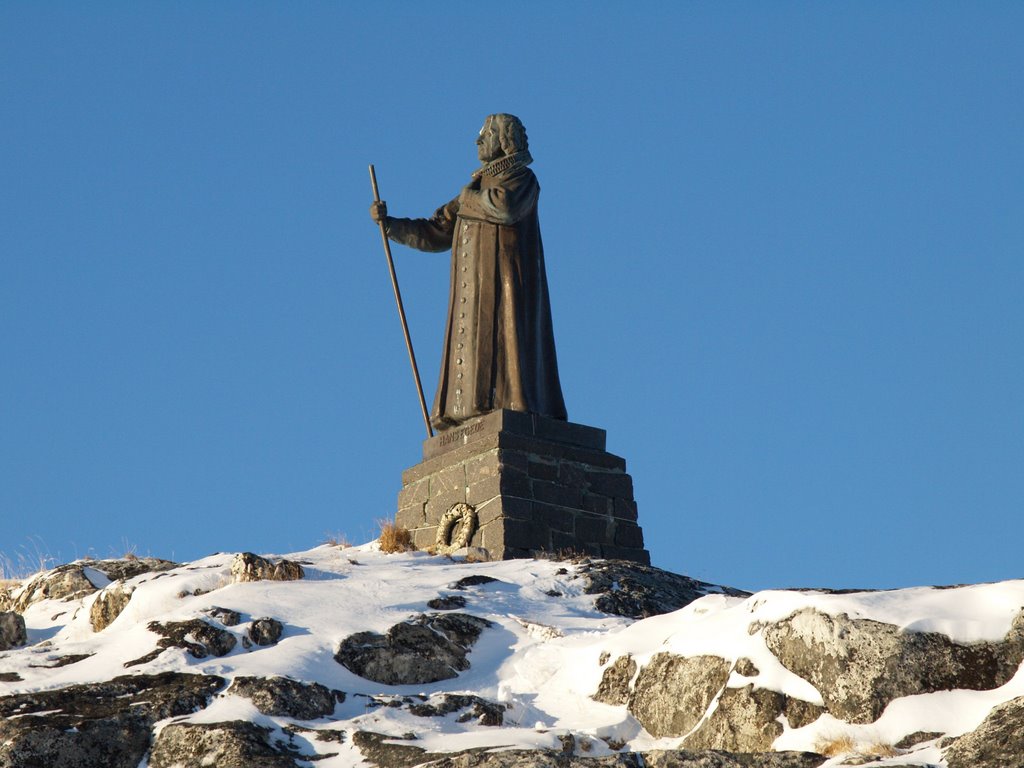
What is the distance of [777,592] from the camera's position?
834cm

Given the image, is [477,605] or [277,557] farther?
[277,557]

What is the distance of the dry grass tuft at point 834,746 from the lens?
711 centimetres

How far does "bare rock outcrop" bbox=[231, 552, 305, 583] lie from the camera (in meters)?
11.1

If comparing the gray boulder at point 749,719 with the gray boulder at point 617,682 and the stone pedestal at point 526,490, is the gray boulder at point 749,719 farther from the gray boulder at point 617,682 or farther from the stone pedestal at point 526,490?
the stone pedestal at point 526,490

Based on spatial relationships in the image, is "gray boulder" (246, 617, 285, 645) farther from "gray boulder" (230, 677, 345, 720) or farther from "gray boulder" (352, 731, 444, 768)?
"gray boulder" (352, 731, 444, 768)

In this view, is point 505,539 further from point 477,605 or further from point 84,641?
point 84,641

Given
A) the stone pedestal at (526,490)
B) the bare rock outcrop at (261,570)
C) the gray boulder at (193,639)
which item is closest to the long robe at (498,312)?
the stone pedestal at (526,490)

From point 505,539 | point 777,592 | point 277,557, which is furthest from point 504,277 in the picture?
point 777,592

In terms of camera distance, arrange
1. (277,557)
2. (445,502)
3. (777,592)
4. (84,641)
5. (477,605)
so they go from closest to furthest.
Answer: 1. (777,592)
2. (84,641)
3. (477,605)
4. (277,557)
5. (445,502)

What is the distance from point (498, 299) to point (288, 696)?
22.4ft

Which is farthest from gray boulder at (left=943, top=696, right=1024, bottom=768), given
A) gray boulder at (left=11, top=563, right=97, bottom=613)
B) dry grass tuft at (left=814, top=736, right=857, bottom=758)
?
gray boulder at (left=11, top=563, right=97, bottom=613)

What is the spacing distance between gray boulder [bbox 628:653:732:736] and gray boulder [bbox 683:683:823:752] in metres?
0.20

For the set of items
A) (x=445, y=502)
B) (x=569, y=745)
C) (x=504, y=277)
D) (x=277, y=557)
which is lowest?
(x=569, y=745)

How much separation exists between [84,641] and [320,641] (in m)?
1.59
